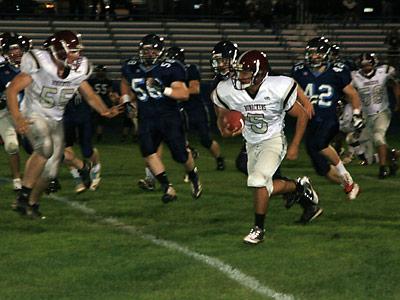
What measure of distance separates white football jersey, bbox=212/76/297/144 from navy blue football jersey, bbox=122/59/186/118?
1.80m

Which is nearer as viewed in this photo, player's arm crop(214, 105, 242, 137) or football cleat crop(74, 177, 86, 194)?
player's arm crop(214, 105, 242, 137)

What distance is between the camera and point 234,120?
21.3ft

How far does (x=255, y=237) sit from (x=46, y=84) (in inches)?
87.0

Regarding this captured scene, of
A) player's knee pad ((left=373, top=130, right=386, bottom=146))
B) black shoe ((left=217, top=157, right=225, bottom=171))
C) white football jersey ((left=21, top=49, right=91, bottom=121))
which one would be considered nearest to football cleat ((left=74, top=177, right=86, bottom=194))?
white football jersey ((left=21, top=49, right=91, bottom=121))

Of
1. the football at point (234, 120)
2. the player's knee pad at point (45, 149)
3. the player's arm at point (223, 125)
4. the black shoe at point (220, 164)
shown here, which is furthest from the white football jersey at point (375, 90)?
the football at point (234, 120)

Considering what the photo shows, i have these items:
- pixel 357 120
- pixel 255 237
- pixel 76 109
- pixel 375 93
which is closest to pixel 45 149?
pixel 255 237

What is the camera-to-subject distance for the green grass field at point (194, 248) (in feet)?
17.6

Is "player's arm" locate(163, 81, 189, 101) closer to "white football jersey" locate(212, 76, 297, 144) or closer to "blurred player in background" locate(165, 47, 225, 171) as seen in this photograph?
"white football jersey" locate(212, 76, 297, 144)

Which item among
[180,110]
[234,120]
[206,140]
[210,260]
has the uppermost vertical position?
[234,120]

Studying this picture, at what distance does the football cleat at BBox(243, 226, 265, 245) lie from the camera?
6688 millimetres

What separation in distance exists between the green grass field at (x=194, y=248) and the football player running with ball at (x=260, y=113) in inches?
16.9

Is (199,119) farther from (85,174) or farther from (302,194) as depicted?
(302,194)

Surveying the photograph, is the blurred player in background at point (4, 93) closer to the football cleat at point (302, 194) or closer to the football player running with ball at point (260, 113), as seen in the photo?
the football player running with ball at point (260, 113)

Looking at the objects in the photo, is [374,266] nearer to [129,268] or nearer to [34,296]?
[129,268]
